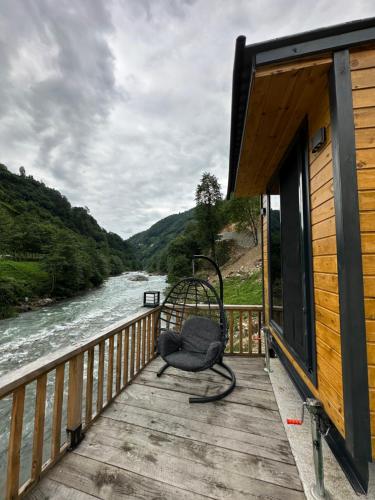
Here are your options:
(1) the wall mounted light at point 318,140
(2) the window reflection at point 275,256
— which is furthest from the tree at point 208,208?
(1) the wall mounted light at point 318,140

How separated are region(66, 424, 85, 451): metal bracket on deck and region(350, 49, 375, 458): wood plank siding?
1.77 m

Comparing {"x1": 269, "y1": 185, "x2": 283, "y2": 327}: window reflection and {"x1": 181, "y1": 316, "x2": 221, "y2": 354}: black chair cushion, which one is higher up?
{"x1": 269, "y1": 185, "x2": 283, "y2": 327}: window reflection

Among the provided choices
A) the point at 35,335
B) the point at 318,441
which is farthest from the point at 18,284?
the point at 318,441

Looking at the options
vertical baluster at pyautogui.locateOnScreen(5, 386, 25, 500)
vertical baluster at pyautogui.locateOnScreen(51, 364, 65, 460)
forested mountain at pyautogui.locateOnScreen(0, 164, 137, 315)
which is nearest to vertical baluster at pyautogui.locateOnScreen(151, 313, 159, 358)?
vertical baluster at pyautogui.locateOnScreen(51, 364, 65, 460)

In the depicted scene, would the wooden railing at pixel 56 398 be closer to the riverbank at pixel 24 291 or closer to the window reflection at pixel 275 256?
the window reflection at pixel 275 256

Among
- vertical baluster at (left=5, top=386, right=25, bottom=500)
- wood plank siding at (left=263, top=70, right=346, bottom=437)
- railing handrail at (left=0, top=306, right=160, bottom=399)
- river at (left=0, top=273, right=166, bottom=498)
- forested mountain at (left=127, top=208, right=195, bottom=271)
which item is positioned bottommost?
river at (left=0, top=273, right=166, bottom=498)

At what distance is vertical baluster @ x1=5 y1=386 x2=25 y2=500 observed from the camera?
3.56 feet

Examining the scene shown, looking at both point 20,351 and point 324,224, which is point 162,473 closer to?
point 324,224

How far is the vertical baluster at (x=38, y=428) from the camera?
1226 millimetres

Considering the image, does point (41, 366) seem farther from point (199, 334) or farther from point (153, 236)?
point (153, 236)

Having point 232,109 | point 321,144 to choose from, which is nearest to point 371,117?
point 321,144

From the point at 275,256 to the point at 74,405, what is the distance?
251 centimetres

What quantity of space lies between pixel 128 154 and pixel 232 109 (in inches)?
476

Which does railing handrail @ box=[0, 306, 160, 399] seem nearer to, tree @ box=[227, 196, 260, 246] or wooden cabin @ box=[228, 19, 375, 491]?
wooden cabin @ box=[228, 19, 375, 491]
